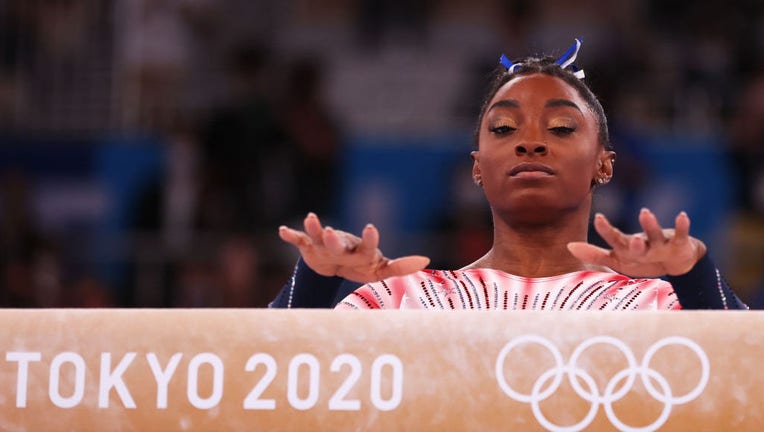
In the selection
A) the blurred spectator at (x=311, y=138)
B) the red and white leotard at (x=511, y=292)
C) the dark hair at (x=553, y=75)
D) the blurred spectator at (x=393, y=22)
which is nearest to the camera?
the red and white leotard at (x=511, y=292)

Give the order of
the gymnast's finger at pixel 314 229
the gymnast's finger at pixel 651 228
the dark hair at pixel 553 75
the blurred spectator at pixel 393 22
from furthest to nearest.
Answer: the blurred spectator at pixel 393 22 < the dark hair at pixel 553 75 < the gymnast's finger at pixel 314 229 < the gymnast's finger at pixel 651 228

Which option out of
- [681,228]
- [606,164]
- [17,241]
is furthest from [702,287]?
[17,241]

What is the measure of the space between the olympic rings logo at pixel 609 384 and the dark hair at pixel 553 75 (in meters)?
1.11

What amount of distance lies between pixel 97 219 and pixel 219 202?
1010 mm

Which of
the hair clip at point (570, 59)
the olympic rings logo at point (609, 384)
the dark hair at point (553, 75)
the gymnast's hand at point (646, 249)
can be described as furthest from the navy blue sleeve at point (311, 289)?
the hair clip at point (570, 59)

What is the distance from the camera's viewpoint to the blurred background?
524 centimetres

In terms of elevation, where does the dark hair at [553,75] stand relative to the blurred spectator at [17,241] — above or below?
above

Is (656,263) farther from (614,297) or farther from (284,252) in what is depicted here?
(284,252)

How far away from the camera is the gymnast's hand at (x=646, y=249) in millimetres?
2066

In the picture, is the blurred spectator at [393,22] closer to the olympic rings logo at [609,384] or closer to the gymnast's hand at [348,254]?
the gymnast's hand at [348,254]

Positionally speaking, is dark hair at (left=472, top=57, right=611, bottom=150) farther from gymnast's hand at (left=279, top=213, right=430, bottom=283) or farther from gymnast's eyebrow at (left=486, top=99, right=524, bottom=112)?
gymnast's hand at (left=279, top=213, right=430, bottom=283)

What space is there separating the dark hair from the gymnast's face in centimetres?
3

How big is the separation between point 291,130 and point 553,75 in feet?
10.1

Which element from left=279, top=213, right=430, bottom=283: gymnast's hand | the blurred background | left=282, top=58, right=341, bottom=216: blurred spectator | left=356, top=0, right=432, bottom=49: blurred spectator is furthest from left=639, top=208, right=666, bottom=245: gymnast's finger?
left=356, top=0, right=432, bottom=49: blurred spectator
